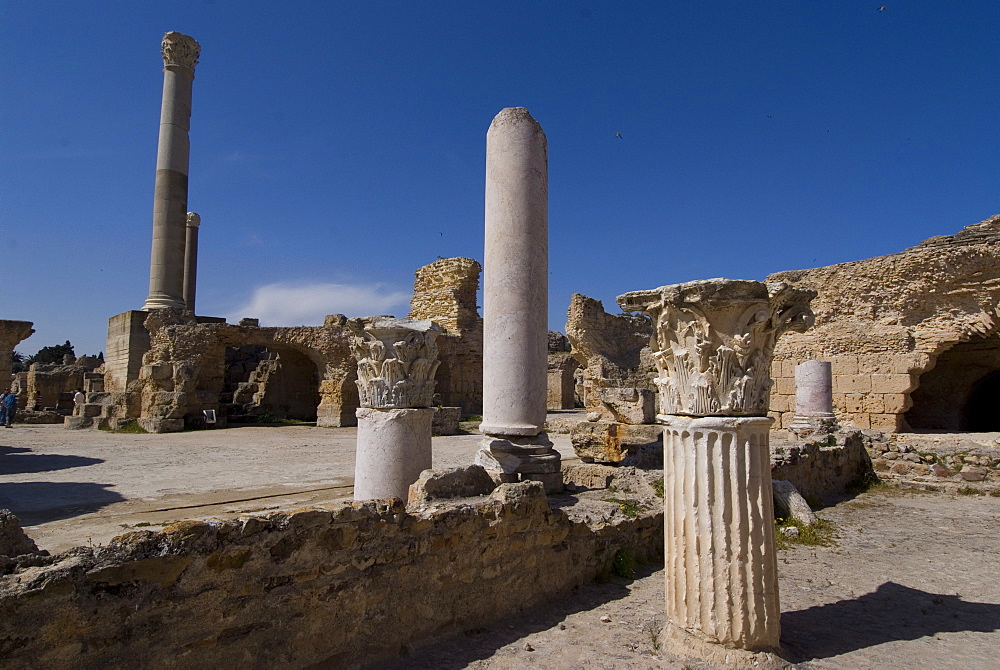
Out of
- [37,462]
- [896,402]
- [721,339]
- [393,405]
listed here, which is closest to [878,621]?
[721,339]

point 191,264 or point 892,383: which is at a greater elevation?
point 191,264

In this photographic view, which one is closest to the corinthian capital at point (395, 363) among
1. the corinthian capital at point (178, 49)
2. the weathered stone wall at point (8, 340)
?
the weathered stone wall at point (8, 340)

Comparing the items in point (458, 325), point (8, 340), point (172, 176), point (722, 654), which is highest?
point (172, 176)

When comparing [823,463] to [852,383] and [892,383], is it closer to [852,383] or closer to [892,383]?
[892,383]

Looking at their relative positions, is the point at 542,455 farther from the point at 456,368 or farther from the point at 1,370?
the point at 1,370

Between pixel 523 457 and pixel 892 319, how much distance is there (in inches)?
420

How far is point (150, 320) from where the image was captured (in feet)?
59.7

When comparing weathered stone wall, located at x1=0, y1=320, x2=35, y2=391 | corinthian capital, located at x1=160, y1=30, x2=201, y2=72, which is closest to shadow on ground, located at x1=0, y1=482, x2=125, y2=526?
weathered stone wall, located at x1=0, y1=320, x2=35, y2=391

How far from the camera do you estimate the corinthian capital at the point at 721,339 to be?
3518 millimetres

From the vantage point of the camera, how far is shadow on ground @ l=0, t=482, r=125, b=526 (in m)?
6.01

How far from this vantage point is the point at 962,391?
589 inches

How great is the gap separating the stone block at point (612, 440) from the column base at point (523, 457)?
8.25 feet

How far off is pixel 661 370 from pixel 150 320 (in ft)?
60.4

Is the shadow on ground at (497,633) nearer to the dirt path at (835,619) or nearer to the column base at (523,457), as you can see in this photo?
the dirt path at (835,619)
